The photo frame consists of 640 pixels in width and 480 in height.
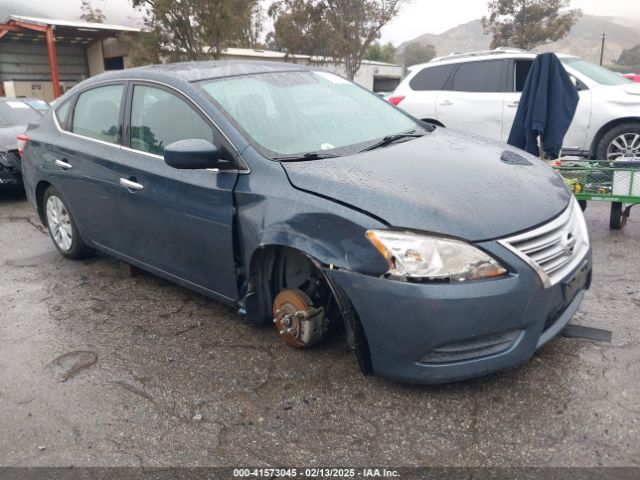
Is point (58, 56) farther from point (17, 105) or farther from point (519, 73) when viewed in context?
point (519, 73)

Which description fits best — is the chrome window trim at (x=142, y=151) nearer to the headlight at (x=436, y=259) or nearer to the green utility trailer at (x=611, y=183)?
the headlight at (x=436, y=259)

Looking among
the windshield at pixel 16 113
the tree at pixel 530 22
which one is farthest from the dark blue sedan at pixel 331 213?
the tree at pixel 530 22

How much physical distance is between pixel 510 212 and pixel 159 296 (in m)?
2.74

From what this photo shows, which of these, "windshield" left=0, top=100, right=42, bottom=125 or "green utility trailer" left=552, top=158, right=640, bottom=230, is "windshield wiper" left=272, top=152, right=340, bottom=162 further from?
"windshield" left=0, top=100, right=42, bottom=125

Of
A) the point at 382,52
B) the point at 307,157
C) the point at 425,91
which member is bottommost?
the point at 307,157

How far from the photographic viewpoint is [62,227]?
5148mm

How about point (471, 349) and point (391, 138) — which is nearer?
point (471, 349)

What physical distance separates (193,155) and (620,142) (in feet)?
20.4

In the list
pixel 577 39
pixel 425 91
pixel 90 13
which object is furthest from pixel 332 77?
pixel 577 39

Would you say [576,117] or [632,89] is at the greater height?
[632,89]

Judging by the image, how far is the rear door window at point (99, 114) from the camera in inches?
165

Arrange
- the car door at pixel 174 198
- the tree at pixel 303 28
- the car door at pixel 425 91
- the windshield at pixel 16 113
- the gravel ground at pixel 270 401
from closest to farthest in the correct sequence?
1. the gravel ground at pixel 270 401
2. the car door at pixel 174 198
3. the car door at pixel 425 91
4. the windshield at pixel 16 113
5. the tree at pixel 303 28

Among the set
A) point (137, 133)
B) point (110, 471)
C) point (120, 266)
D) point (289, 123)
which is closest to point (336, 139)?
point (289, 123)

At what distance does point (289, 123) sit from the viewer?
11.4 ft
